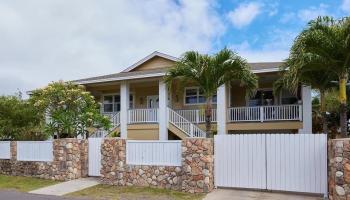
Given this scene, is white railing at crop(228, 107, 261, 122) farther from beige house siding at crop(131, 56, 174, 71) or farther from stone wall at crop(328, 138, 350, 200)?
stone wall at crop(328, 138, 350, 200)

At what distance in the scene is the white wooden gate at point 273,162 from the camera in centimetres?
1310

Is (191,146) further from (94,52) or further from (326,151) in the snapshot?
(94,52)

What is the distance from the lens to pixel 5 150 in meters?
20.9

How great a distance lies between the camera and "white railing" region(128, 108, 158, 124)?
84.4 feet

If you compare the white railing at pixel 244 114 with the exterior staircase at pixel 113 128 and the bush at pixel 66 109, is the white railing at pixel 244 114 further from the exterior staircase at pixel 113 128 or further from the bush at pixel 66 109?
the bush at pixel 66 109

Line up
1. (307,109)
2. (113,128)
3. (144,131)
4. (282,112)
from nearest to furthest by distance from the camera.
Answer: (307,109) < (282,112) < (144,131) < (113,128)

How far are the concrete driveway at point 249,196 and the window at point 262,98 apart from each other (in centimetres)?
1249

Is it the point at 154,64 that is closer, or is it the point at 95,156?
the point at 95,156

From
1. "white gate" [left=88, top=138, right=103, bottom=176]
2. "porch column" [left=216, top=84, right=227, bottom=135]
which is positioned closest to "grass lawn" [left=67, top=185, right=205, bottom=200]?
"white gate" [left=88, top=138, right=103, bottom=176]

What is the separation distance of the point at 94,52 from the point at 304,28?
17.1m

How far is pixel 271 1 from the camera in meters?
14.5

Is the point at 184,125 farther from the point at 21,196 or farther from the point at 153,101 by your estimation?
the point at 21,196

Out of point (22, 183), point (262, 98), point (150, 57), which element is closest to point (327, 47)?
point (262, 98)

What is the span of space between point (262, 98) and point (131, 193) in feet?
45.1
